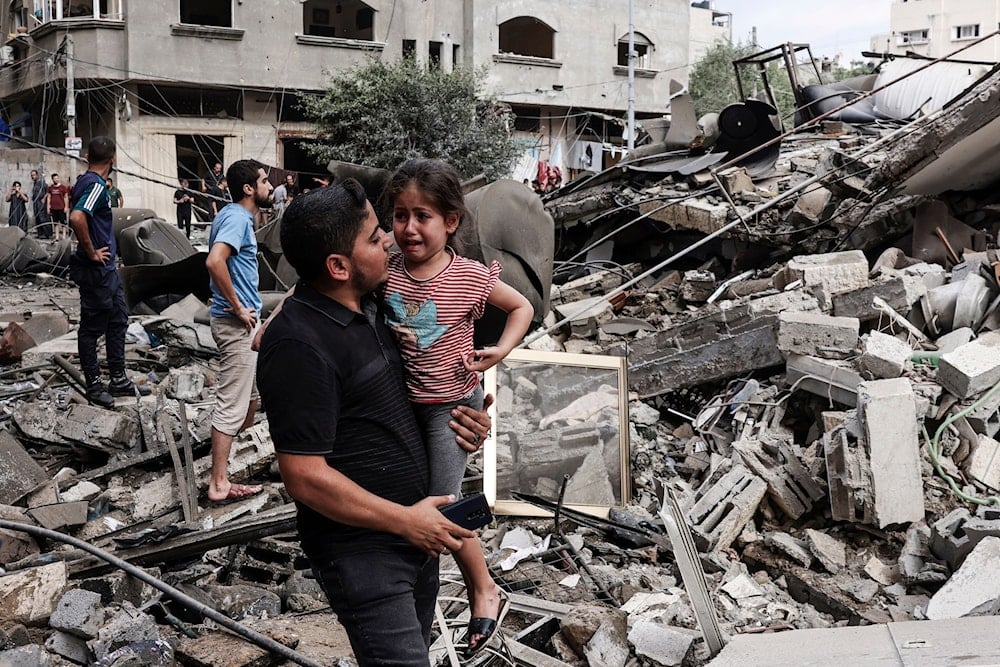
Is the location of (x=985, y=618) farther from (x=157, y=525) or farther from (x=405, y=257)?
(x=157, y=525)

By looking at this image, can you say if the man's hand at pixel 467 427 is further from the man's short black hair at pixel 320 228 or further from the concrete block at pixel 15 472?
the concrete block at pixel 15 472

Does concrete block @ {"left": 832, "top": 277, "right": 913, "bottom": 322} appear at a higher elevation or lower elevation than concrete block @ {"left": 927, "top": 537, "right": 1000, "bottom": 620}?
higher

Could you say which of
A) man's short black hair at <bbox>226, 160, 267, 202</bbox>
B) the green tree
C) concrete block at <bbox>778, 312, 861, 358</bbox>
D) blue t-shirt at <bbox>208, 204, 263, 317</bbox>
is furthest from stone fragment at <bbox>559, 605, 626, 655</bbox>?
the green tree

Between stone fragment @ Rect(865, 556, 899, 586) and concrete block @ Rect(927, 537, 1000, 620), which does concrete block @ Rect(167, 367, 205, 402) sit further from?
concrete block @ Rect(927, 537, 1000, 620)

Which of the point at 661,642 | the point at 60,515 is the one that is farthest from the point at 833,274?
the point at 60,515

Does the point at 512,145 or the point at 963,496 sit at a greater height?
the point at 512,145

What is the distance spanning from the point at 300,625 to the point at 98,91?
20359 millimetres

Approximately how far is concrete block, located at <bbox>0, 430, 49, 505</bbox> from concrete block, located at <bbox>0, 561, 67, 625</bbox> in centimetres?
136

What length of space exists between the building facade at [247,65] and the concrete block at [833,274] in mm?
→ 14777

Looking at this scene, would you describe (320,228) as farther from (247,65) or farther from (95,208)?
(247,65)

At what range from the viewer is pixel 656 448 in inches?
241

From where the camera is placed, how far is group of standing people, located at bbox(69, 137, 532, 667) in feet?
6.14

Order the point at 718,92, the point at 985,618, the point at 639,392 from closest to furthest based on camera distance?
the point at 985,618
the point at 639,392
the point at 718,92

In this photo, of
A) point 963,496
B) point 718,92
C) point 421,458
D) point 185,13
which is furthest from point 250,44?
point 421,458
